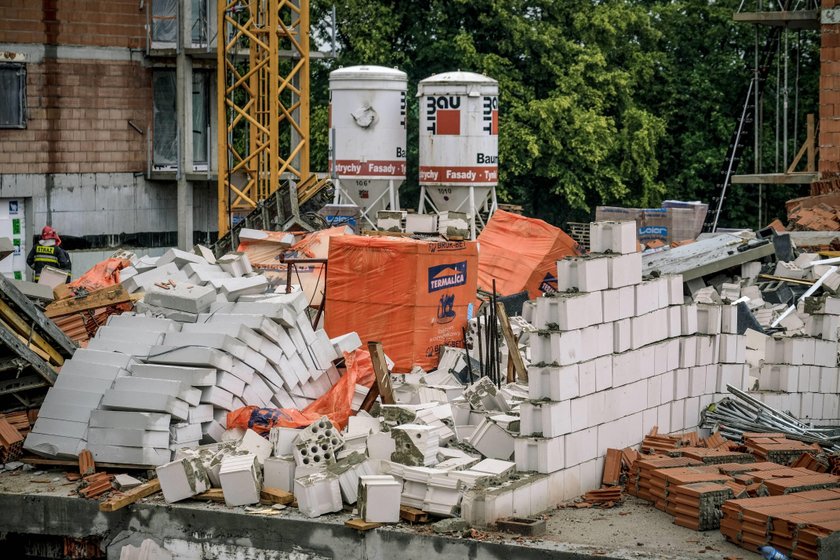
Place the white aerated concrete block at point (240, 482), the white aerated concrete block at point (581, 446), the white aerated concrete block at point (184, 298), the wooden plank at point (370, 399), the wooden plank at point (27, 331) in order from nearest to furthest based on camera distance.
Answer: the white aerated concrete block at point (240, 482)
the white aerated concrete block at point (581, 446)
the wooden plank at point (370, 399)
the wooden plank at point (27, 331)
the white aerated concrete block at point (184, 298)

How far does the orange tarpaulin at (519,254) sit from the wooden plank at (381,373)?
8.34 metres

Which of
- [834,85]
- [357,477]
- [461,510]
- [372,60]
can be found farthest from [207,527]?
[372,60]

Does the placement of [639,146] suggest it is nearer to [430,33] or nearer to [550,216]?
[550,216]

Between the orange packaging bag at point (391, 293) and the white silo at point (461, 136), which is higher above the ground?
the white silo at point (461, 136)

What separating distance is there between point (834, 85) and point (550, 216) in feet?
46.0

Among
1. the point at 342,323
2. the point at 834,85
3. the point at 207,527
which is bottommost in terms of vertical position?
the point at 207,527

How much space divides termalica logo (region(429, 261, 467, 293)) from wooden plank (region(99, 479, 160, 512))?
6091 mm

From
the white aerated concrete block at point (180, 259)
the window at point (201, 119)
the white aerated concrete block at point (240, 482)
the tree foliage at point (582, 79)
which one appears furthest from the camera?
the tree foliage at point (582, 79)

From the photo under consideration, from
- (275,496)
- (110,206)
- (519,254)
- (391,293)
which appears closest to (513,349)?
(391,293)

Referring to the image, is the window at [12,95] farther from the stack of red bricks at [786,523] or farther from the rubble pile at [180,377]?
the stack of red bricks at [786,523]

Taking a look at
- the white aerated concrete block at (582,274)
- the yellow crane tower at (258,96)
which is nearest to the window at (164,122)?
the yellow crane tower at (258,96)

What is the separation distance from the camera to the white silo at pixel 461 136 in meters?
33.6

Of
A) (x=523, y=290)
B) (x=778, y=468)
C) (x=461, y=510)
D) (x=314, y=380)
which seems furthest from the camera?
(x=523, y=290)

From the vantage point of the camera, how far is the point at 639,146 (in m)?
41.9
